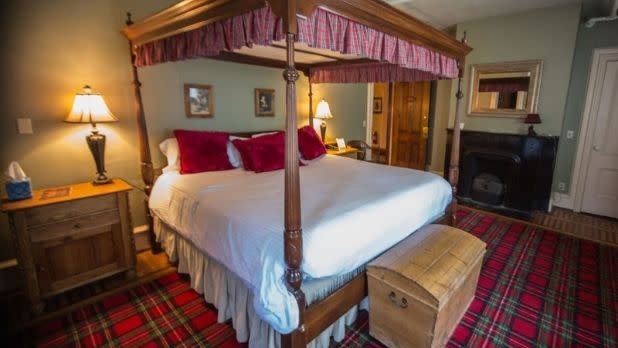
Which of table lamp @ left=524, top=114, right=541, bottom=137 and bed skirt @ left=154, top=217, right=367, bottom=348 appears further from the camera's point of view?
table lamp @ left=524, top=114, right=541, bottom=137

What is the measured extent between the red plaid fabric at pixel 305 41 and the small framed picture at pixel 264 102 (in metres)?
1.41

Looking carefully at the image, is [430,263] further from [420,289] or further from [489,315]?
[489,315]

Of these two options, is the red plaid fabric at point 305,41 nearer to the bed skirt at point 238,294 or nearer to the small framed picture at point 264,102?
the bed skirt at point 238,294

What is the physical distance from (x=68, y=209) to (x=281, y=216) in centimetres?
161

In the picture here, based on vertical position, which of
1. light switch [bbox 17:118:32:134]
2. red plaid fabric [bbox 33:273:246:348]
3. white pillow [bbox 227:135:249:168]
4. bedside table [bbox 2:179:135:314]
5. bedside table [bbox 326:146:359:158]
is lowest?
red plaid fabric [bbox 33:273:246:348]

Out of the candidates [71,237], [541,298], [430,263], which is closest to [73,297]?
[71,237]

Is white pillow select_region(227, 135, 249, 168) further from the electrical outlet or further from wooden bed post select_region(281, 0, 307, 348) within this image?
the electrical outlet

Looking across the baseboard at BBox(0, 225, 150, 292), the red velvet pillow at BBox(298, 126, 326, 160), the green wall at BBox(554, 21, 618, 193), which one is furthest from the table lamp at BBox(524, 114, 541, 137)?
the baseboard at BBox(0, 225, 150, 292)

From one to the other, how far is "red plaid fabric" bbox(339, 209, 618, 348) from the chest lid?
47cm

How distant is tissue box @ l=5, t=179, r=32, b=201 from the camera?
78.8 inches

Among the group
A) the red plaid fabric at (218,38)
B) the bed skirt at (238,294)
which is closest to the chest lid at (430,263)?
the bed skirt at (238,294)

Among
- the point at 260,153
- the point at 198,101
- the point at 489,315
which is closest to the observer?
the point at 489,315

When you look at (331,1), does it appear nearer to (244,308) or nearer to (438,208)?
(244,308)

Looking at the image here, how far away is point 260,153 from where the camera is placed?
9.77ft
